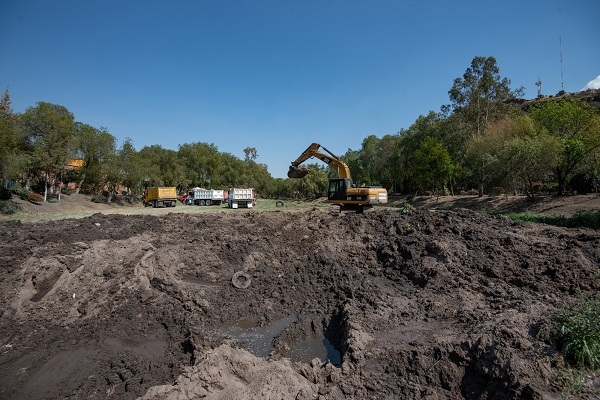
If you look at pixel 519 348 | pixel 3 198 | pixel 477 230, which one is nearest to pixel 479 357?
pixel 519 348

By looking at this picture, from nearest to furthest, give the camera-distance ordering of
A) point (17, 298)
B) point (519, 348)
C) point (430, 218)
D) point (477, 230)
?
point (519, 348), point (17, 298), point (477, 230), point (430, 218)

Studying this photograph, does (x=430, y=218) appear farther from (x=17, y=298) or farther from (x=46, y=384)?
(x=17, y=298)

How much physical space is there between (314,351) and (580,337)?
4.59 metres

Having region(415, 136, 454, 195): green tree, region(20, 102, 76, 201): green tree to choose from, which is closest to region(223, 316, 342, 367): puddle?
region(415, 136, 454, 195): green tree

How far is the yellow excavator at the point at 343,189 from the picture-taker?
16.6 m

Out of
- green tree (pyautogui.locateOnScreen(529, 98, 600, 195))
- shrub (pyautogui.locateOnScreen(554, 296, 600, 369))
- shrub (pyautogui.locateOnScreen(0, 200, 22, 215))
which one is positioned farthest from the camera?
green tree (pyautogui.locateOnScreen(529, 98, 600, 195))

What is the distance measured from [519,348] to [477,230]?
6.92m

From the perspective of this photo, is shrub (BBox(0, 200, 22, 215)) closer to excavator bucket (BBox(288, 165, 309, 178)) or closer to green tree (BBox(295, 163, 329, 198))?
excavator bucket (BBox(288, 165, 309, 178))

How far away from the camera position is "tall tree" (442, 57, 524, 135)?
35.5 m

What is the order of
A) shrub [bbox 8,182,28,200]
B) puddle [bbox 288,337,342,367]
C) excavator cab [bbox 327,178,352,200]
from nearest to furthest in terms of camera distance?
puddle [bbox 288,337,342,367]
excavator cab [bbox 327,178,352,200]
shrub [bbox 8,182,28,200]

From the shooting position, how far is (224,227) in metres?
14.8

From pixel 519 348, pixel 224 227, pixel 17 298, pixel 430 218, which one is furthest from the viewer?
pixel 224 227

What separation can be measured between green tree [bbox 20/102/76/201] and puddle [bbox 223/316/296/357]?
29.7 meters

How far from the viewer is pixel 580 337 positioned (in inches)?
209
